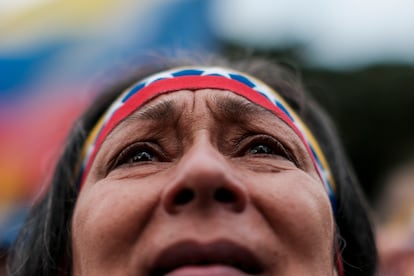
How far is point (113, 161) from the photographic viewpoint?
229cm

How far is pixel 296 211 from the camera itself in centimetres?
200

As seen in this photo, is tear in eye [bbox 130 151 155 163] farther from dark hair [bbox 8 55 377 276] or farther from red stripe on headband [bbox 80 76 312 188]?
dark hair [bbox 8 55 377 276]

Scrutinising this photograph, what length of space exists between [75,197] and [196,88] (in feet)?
2.33

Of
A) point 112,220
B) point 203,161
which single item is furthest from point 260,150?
point 112,220

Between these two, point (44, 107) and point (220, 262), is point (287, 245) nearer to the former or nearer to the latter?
point (220, 262)

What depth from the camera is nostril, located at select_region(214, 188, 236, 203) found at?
186 cm

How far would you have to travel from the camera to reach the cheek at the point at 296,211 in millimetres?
1945

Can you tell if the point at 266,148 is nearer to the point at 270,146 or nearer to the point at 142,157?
the point at 270,146

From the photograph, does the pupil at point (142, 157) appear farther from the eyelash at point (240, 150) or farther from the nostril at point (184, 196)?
the nostril at point (184, 196)

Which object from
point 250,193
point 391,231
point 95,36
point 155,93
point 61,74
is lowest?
point 391,231

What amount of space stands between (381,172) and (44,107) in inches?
384

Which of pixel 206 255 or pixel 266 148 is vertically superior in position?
pixel 266 148

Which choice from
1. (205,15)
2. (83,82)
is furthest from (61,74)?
(205,15)

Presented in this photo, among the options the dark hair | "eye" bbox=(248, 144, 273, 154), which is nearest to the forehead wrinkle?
"eye" bbox=(248, 144, 273, 154)
